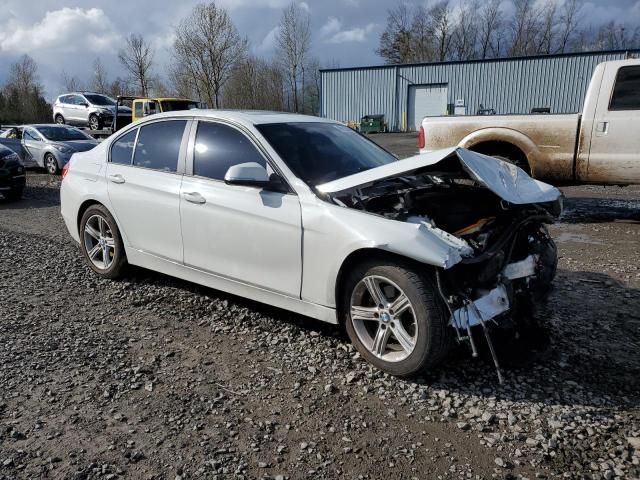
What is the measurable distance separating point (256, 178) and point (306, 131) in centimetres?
92

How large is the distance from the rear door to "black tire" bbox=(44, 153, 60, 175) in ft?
45.2

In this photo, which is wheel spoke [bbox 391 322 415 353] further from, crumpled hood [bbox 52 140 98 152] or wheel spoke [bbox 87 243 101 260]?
crumpled hood [bbox 52 140 98 152]

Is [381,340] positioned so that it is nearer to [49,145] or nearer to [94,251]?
[94,251]

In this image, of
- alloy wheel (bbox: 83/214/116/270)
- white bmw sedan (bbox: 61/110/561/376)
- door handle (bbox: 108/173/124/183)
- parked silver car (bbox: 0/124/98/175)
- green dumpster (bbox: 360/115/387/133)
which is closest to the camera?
white bmw sedan (bbox: 61/110/561/376)

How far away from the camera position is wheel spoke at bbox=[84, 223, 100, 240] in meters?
5.27

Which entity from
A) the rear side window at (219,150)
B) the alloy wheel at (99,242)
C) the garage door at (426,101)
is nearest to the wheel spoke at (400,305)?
the rear side window at (219,150)

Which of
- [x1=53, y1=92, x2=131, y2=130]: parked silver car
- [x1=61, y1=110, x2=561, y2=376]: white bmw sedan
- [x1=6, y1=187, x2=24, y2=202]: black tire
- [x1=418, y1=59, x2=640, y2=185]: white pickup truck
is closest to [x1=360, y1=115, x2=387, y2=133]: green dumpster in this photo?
[x1=53, y1=92, x2=131, y2=130]: parked silver car

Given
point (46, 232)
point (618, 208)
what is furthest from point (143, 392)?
point (618, 208)

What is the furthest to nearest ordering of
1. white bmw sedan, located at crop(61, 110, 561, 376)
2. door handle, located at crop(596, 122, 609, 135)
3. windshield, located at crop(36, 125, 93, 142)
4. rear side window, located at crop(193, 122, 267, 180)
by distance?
windshield, located at crop(36, 125, 93, 142), door handle, located at crop(596, 122, 609, 135), rear side window, located at crop(193, 122, 267, 180), white bmw sedan, located at crop(61, 110, 561, 376)

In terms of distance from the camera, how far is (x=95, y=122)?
82.7 feet

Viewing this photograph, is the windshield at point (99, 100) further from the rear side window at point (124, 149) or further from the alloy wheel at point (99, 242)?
the rear side window at point (124, 149)

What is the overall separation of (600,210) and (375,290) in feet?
23.4

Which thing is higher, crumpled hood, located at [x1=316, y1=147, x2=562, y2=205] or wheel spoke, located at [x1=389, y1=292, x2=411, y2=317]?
crumpled hood, located at [x1=316, y1=147, x2=562, y2=205]

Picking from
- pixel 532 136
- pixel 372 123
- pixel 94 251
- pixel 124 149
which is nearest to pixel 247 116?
pixel 124 149
